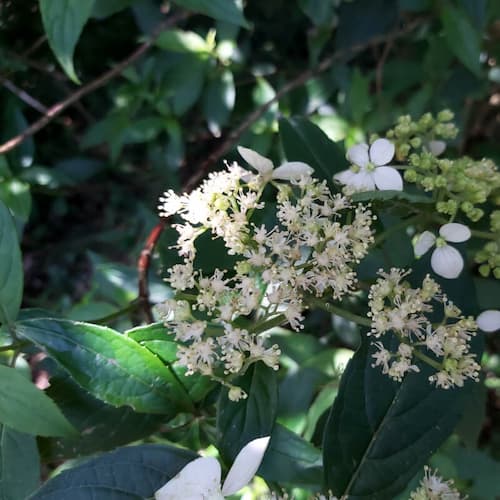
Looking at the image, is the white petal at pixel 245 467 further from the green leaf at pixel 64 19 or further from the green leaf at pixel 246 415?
the green leaf at pixel 64 19

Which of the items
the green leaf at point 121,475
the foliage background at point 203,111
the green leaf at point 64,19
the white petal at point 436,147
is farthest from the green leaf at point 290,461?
the green leaf at point 64,19

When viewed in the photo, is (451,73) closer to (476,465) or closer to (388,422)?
(476,465)

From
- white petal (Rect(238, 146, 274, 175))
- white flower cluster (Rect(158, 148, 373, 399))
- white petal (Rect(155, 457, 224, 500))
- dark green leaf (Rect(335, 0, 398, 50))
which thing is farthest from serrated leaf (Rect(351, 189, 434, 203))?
dark green leaf (Rect(335, 0, 398, 50))

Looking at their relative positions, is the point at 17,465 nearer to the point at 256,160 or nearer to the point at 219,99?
the point at 256,160

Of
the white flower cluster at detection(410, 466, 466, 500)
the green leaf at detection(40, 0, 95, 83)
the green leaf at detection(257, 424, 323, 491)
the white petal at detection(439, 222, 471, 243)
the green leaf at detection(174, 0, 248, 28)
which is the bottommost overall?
the white flower cluster at detection(410, 466, 466, 500)

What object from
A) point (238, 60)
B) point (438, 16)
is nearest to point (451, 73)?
point (438, 16)

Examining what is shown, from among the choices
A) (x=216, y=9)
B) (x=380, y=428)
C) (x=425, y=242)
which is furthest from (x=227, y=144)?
(x=380, y=428)

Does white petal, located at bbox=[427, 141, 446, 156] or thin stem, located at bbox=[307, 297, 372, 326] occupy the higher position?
white petal, located at bbox=[427, 141, 446, 156]

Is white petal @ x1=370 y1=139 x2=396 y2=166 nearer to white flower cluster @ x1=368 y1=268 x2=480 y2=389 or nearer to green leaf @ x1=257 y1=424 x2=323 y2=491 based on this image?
white flower cluster @ x1=368 y1=268 x2=480 y2=389
